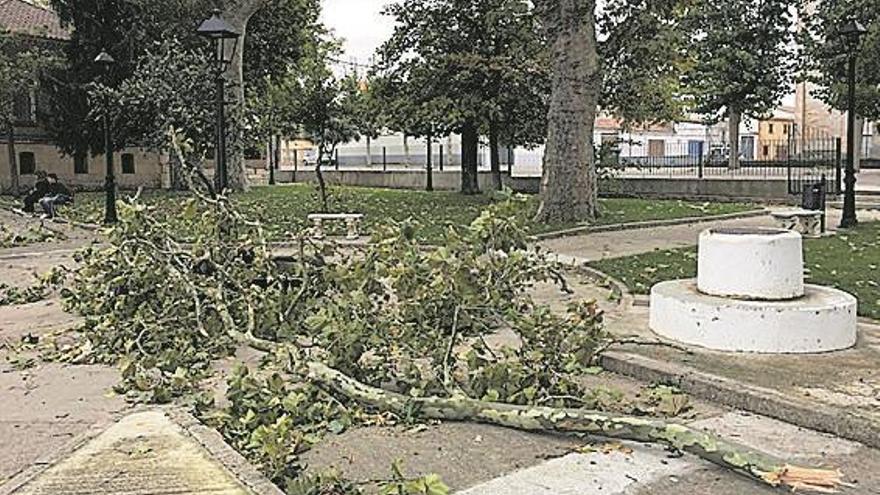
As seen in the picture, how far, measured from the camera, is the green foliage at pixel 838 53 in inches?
738

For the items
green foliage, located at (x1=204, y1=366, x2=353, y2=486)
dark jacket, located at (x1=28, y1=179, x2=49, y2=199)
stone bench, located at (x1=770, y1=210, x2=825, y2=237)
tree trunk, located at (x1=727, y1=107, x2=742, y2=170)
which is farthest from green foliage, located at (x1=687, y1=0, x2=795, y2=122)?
green foliage, located at (x1=204, y1=366, x2=353, y2=486)

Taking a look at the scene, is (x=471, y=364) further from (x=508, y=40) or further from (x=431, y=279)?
(x=508, y=40)

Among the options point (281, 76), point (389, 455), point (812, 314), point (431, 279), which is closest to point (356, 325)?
point (431, 279)

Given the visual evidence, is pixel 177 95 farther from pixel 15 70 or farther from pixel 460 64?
pixel 15 70

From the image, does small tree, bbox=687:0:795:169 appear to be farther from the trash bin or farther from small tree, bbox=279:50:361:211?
the trash bin

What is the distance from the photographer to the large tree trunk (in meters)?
16.4

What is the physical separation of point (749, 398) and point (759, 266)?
156 cm

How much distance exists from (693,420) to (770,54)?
35.5 m

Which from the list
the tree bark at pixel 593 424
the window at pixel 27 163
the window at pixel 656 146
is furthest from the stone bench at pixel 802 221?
the window at pixel 656 146

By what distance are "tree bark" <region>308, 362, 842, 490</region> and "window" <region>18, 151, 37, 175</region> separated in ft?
111

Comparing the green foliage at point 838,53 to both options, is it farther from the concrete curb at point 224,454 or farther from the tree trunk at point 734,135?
the concrete curb at point 224,454

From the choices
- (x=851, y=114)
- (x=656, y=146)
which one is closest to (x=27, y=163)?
(x=851, y=114)

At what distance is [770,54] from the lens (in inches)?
1474

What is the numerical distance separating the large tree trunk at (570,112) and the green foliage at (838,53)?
5998 millimetres
